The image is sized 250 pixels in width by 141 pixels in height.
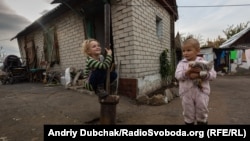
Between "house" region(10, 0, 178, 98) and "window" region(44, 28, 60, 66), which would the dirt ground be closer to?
"house" region(10, 0, 178, 98)

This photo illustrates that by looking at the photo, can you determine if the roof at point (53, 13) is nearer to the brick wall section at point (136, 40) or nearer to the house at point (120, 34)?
the house at point (120, 34)

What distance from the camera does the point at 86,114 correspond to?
3805 mm

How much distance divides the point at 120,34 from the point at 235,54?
1596 cm

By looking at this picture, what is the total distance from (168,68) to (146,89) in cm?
214

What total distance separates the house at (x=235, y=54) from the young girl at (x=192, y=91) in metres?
17.2

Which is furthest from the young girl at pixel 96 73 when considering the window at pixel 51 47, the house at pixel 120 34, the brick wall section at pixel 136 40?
the window at pixel 51 47

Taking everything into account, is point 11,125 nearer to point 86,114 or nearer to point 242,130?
point 86,114

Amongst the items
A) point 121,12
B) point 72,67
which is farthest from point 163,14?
point 72,67

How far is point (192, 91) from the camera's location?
2.30 metres

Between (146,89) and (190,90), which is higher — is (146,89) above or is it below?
below

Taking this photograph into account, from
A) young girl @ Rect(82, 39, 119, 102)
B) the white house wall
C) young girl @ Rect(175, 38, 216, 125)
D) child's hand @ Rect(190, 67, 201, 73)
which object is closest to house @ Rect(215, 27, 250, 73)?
the white house wall

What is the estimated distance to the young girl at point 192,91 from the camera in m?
2.25

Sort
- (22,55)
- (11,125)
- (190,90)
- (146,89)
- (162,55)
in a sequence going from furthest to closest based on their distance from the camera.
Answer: (22,55) → (162,55) → (146,89) → (11,125) → (190,90)

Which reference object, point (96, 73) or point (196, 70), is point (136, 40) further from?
point (196, 70)
